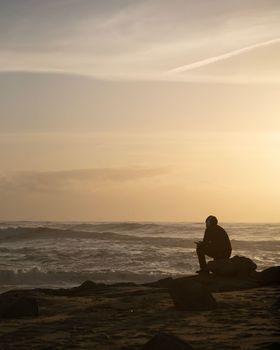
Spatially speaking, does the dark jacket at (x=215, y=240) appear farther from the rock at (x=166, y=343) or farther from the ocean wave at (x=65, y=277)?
the rock at (x=166, y=343)

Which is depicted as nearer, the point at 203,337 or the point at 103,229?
the point at 203,337

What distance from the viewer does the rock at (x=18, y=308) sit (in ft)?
29.1

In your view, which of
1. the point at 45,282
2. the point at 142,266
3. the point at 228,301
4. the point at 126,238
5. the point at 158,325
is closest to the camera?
the point at 158,325

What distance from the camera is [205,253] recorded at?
1335 cm

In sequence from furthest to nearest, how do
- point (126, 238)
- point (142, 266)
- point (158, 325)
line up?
1. point (126, 238)
2. point (142, 266)
3. point (158, 325)

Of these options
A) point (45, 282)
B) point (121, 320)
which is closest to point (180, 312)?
point (121, 320)

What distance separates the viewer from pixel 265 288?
11391mm

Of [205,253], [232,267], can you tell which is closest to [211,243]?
[205,253]

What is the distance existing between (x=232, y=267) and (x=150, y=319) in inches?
221

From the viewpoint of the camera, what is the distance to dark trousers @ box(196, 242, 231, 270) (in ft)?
43.1

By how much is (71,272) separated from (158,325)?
13321mm

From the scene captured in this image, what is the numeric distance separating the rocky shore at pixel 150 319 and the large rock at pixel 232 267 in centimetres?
106

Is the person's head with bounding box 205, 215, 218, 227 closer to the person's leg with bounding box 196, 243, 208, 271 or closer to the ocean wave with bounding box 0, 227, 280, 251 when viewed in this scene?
the person's leg with bounding box 196, 243, 208, 271

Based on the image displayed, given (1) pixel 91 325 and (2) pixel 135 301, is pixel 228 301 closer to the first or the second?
(2) pixel 135 301
